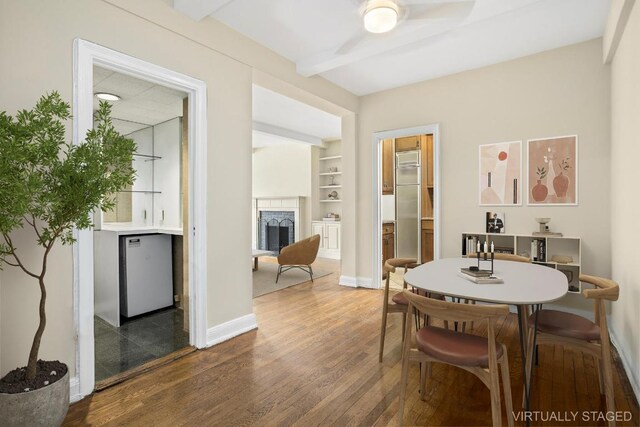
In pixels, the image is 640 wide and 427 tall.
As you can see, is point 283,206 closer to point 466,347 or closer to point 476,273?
point 476,273

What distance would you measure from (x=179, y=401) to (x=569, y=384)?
2.55 m

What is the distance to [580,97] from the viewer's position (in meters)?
3.37

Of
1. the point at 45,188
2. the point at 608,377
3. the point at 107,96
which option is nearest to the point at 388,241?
the point at 608,377

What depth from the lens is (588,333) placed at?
1.93 meters

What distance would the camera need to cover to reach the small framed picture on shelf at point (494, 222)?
3.80 meters

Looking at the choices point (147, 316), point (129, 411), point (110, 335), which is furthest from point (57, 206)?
point (147, 316)

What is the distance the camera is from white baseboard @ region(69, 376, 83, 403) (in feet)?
6.78

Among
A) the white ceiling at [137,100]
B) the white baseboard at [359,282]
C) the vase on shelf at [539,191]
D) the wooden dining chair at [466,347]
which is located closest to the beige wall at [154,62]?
the white ceiling at [137,100]

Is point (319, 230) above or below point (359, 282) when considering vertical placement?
above

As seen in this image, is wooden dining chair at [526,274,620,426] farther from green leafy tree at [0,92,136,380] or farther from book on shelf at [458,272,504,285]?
green leafy tree at [0,92,136,380]

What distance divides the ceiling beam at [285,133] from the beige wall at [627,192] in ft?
16.7

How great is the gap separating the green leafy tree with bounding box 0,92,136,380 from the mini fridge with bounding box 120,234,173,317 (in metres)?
1.74

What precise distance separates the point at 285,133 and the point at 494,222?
177 inches

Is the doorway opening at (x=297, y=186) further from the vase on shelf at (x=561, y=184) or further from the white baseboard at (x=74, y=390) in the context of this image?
the white baseboard at (x=74, y=390)
